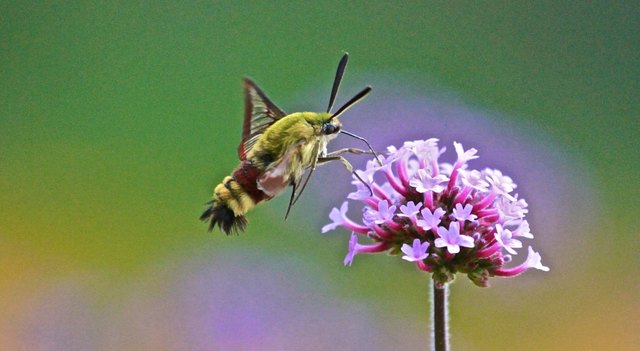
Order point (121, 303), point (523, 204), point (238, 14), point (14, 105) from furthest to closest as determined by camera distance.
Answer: point (238, 14)
point (14, 105)
point (121, 303)
point (523, 204)

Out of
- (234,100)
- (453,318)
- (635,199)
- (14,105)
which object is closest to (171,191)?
(234,100)

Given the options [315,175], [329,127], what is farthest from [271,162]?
[315,175]

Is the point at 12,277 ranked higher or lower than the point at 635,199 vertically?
lower

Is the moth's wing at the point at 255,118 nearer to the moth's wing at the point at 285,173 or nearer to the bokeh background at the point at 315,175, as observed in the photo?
the moth's wing at the point at 285,173

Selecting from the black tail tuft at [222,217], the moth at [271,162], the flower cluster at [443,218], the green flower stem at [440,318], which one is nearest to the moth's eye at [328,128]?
the moth at [271,162]

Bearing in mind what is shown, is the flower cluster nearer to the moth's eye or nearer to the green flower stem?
the green flower stem

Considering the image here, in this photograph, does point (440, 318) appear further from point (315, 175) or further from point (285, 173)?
point (315, 175)

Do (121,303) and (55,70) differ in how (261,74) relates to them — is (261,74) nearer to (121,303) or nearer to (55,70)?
(55,70)
